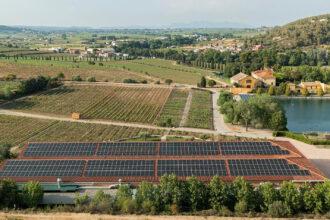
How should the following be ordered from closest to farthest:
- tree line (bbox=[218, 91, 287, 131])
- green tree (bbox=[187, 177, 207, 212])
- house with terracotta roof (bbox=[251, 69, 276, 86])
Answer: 1. green tree (bbox=[187, 177, 207, 212])
2. tree line (bbox=[218, 91, 287, 131])
3. house with terracotta roof (bbox=[251, 69, 276, 86])

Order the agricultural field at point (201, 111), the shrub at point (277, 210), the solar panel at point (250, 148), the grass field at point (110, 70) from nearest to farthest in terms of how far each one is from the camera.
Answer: the shrub at point (277, 210) → the solar panel at point (250, 148) → the agricultural field at point (201, 111) → the grass field at point (110, 70)

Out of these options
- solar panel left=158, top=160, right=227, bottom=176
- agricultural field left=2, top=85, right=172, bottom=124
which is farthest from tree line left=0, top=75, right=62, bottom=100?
solar panel left=158, top=160, right=227, bottom=176

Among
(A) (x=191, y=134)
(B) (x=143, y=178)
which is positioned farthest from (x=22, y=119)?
(B) (x=143, y=178)

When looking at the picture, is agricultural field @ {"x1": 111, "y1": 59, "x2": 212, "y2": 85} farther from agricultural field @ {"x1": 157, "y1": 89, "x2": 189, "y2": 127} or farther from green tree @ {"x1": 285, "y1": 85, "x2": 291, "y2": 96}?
green tree @ {"x1": 285, "y1": 85, "x2": 291, "y2": 96}

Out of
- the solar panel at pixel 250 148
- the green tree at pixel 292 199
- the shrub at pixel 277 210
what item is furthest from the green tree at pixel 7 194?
the green tree at pixel 292 199

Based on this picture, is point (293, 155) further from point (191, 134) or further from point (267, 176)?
point (191, 134)

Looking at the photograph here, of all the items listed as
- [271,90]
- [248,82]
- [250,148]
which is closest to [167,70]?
[248,82]

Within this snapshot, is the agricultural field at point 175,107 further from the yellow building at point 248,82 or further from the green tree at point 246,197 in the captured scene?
the green tree at point 246,197
